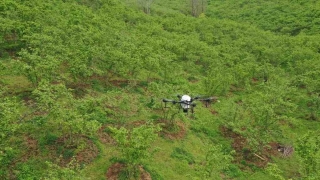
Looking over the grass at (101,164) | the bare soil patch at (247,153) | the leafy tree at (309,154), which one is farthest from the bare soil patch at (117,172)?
the leafy tree at (309,154)

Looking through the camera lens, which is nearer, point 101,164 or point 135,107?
point 101,164

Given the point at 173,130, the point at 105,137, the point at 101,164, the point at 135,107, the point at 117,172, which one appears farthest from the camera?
the point at 135,107

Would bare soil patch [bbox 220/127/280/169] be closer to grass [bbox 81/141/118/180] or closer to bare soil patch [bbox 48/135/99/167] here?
grass [bbox 81/141/118/180]

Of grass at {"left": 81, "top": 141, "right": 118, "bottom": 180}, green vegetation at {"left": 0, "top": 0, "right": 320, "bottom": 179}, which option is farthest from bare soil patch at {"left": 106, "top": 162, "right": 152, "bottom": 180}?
grass at {"left": 81, "top": 141, "right": 118, "bottom": 180}

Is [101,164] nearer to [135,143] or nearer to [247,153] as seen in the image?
[135,143]

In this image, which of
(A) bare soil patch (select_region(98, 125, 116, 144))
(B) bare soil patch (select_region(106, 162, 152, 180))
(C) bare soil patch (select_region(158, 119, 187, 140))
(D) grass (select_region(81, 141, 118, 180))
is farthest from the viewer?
(C) bare soil patch (select_region(158, 119, 187, 140))

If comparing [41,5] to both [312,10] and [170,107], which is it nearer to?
[170,107]

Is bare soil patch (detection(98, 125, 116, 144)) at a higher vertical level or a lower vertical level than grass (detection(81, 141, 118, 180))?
higher

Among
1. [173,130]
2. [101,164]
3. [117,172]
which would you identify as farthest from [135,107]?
[117,172]

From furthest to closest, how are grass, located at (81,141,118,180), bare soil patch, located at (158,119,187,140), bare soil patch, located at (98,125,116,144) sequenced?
bare soil patch, located at (158,119,187,140) → bare soil patch, located at (98,125,116,144) → grass, located at (81,141,118,180)

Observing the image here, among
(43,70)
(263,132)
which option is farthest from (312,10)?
(43,70)
